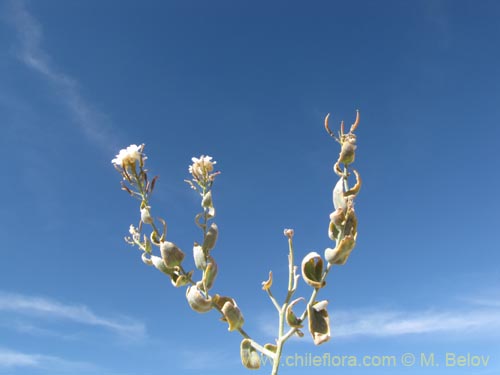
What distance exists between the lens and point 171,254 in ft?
7.36

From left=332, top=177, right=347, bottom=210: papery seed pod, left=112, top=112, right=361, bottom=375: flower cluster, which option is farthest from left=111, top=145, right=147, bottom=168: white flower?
left=332, top=177, right=347, bottom=210: papery seed pod

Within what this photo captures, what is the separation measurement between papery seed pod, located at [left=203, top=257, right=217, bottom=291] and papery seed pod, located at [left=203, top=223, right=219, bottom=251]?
0.31 feet

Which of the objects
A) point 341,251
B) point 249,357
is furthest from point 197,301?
point 341,251

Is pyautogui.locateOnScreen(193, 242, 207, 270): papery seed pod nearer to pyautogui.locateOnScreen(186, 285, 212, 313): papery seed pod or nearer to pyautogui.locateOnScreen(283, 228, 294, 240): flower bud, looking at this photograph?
pyautogui.locateOnScreen(186, 285, 212, 313): papery seed pod

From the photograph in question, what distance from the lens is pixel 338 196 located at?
208 cm

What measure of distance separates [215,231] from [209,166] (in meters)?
0.40

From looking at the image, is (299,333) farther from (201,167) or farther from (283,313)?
(201,167)

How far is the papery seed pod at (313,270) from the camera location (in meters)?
2.05

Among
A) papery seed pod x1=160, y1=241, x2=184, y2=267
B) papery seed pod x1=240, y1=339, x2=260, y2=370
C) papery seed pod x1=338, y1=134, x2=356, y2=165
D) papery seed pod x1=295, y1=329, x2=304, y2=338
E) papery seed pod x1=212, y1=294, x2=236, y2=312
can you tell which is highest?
papery seed pod x1=338, y1=134, x2=356, y2=165

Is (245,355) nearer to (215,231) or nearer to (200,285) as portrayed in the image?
(200,285)

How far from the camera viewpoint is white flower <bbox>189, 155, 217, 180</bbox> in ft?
8.30

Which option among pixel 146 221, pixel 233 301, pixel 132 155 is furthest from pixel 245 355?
pixel 132 155

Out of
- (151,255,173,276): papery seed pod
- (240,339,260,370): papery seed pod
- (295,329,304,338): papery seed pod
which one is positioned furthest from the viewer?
(151,255,173,276): papery seed pod

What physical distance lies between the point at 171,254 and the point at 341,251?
2.73 feet
